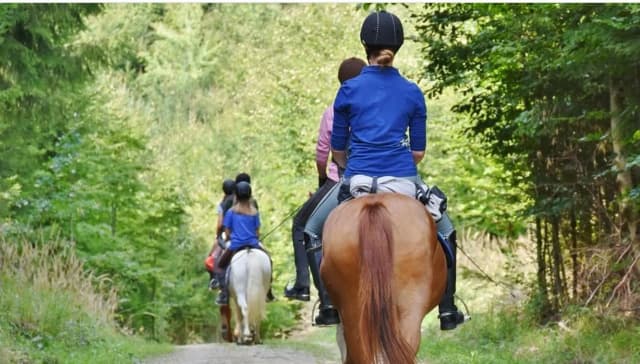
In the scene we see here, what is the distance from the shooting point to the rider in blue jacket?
7754 mm

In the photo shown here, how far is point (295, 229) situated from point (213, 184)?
34136mm

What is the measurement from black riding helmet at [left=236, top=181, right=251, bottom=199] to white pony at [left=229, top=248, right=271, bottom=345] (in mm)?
878

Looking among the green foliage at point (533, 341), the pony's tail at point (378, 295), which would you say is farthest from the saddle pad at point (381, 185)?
the green foliage at point (533, 341)

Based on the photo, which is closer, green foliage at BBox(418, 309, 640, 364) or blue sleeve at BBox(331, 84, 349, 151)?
blue sleeve at BBox(331, 84, 349, 151)

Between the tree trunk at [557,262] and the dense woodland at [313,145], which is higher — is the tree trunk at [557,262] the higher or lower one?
the lower one

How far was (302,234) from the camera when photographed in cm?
973

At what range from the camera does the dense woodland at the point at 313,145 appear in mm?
11828

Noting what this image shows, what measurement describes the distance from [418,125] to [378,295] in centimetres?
173

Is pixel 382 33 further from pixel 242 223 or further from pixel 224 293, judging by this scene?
pixel 224 293

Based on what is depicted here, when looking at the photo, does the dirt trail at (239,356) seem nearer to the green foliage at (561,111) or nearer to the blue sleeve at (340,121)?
the green foliage at (561,111)

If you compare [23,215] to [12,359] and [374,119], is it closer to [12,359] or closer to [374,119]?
[12,359]

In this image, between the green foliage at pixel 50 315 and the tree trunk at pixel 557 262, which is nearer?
the green foliage at pixel 50 315

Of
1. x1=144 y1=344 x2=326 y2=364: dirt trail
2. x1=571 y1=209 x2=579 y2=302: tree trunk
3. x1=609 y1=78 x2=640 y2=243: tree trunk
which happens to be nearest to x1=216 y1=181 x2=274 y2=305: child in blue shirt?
x1=144 y1=344 x2=326 y2=364: dirt trail

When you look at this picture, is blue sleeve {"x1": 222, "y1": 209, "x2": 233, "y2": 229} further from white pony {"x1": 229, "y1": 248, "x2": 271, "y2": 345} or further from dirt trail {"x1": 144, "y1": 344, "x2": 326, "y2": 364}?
dirt trail {"x1": 144, "y1": 344, "x2": 326, "y2": 364}
